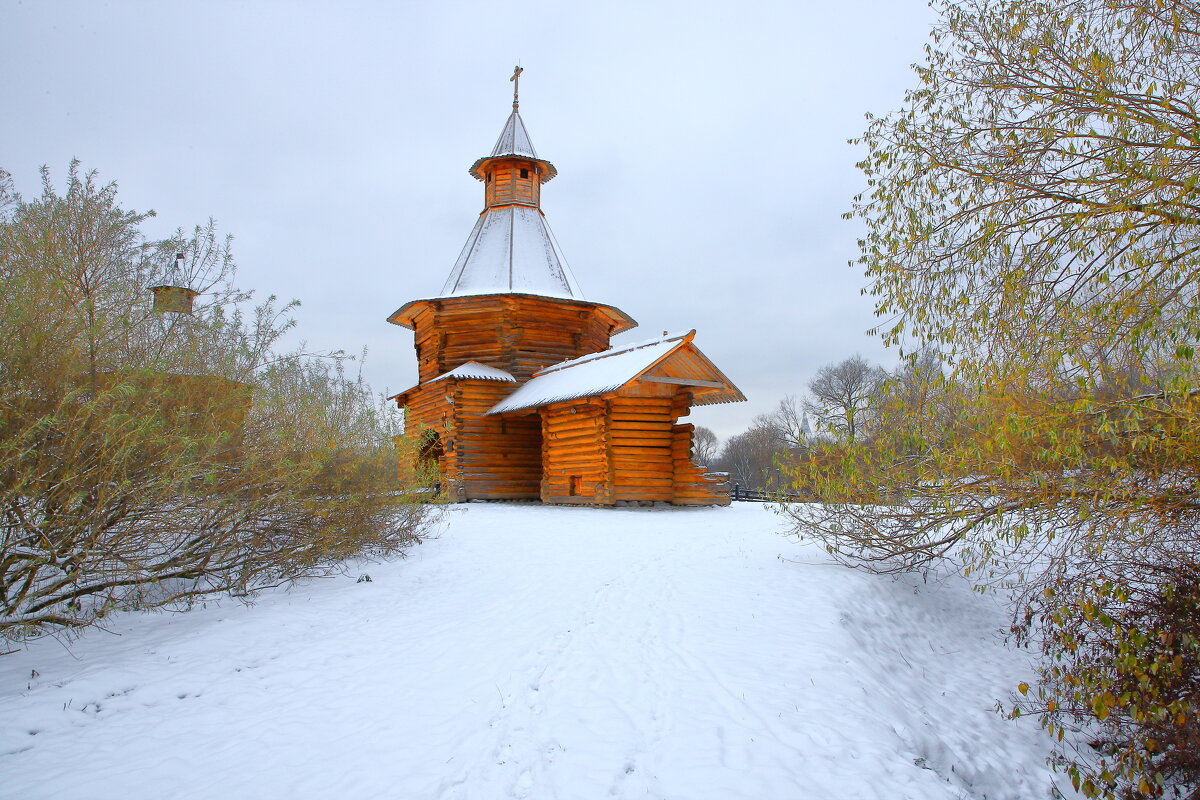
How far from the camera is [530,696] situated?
5.12 m

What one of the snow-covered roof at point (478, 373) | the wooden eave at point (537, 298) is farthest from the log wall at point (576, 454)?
the wooden eave at point (537, 298)

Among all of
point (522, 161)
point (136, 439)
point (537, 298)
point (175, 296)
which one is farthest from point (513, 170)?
point (136, 439)

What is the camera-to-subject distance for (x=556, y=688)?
17.2ft

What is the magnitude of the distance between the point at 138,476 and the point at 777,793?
5497mm

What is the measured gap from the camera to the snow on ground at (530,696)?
4152 mm

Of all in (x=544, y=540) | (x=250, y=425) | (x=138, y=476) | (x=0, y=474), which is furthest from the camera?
(x=544, y=540)

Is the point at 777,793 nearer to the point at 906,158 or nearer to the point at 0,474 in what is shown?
the point at 906,158

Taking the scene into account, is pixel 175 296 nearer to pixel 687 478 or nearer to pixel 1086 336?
pixel 1086 336

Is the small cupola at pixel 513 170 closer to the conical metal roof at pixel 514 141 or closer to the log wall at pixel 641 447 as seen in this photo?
the conical metal roof at pixel 514 141

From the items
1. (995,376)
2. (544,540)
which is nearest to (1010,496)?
(995,376)

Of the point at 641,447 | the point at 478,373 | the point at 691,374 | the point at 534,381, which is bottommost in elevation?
the point at 641,447

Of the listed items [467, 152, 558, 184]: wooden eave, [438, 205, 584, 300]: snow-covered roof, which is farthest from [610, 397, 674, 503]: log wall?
[467, 152, 558, 184]: wooden eave

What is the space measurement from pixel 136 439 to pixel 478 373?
13087 mm

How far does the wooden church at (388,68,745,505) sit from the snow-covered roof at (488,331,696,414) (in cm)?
5
